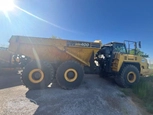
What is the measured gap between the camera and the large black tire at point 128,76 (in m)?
6.47

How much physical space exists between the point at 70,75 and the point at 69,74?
73 mm

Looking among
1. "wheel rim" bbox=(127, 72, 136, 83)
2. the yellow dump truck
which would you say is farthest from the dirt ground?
"wheel rim" bbox=(127, 72, 136, 83)

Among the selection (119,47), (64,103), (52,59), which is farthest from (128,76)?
(52,59)

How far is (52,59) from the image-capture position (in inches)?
239

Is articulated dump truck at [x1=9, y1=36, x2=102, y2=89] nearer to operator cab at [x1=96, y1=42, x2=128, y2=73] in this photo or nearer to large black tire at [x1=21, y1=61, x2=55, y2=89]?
large black tire at [x1=21, y1=61, x2=55, y2=89]

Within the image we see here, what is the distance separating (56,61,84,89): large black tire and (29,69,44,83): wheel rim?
2.43 feet

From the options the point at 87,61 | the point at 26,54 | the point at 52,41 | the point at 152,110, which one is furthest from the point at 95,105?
the point at 26,54

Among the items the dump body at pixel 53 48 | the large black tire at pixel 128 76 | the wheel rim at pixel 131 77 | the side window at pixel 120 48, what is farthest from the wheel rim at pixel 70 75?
the wheel rim at pixel 131 77

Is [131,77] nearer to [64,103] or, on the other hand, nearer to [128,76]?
[128,76]

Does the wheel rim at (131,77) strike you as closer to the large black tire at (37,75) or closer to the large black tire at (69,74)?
the large black tire at (69,74)

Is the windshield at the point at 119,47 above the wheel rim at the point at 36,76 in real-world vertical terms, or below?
above

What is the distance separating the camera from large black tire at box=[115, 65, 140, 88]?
647 cm

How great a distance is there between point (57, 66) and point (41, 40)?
→ 5.01 feet

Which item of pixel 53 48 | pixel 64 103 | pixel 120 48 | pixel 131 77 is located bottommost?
pixel 64 103
